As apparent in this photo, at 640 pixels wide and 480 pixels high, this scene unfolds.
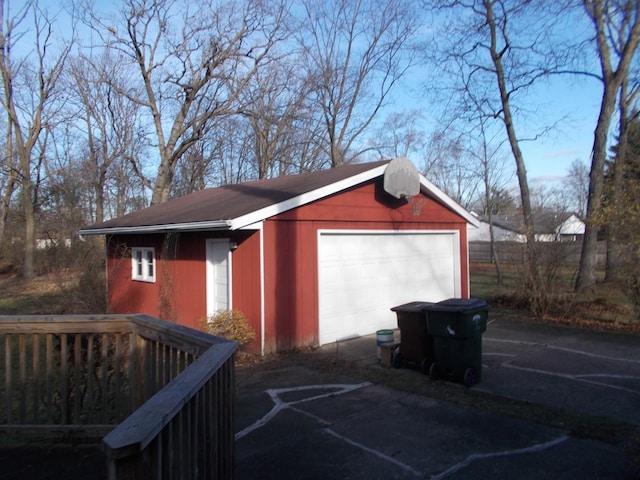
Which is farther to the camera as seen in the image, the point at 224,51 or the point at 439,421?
the point at 224,51

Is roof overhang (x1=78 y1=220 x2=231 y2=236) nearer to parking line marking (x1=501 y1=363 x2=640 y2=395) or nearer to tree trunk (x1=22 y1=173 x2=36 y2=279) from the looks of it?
parking line marking (x1=501 y1=363 x2=640 y2=395)

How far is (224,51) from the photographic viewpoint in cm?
2430

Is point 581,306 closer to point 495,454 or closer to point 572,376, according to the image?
point 572,376

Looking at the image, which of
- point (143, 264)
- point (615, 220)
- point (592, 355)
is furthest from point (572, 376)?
point (143, 264)

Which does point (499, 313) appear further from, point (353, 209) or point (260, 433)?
point (260, 433)

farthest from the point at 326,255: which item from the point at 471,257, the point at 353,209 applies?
the point at 471,257

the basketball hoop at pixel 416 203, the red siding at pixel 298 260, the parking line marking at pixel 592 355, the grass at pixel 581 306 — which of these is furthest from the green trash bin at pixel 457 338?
the grass at pixel 581 306

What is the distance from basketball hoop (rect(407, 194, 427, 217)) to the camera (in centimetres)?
1213

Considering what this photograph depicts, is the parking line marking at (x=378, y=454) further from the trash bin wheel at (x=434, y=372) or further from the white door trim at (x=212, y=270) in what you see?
the white door trim at (x=212, y=270)

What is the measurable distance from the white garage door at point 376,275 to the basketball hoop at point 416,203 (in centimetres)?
52

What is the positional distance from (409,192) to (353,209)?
147 centimetres

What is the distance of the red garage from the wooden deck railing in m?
3.87

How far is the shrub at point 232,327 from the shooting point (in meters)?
8.77

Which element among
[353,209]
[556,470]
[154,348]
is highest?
[353,209]
